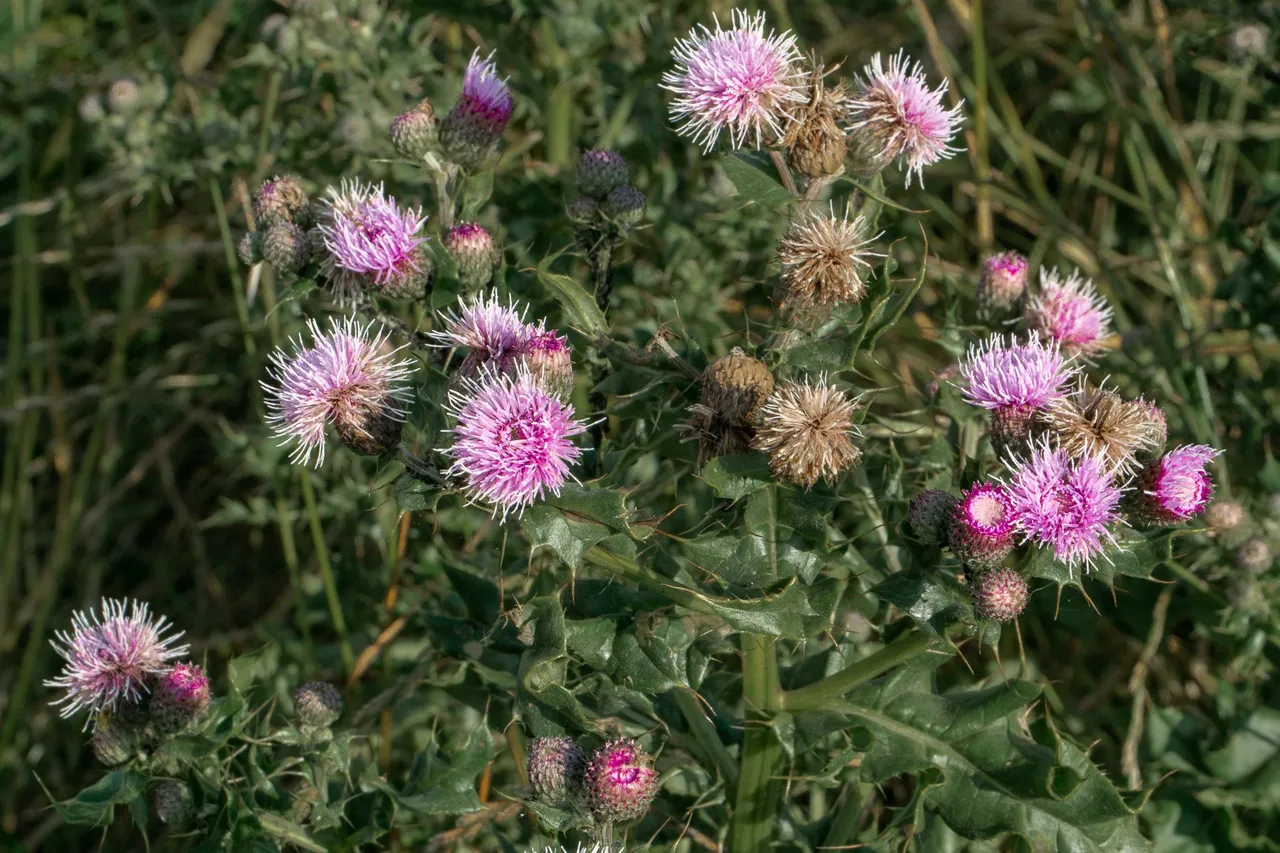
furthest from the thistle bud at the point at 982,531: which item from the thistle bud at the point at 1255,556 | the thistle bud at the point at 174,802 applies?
the thistle bud at the point at 174,802

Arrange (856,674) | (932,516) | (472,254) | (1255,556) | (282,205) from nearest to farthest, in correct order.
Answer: (932,516) → (856,674) → (472,254) → (282,205) → (1255,556)

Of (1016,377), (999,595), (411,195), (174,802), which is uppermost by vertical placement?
(1016,377)

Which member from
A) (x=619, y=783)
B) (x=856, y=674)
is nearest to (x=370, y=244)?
(x=619, y=783)

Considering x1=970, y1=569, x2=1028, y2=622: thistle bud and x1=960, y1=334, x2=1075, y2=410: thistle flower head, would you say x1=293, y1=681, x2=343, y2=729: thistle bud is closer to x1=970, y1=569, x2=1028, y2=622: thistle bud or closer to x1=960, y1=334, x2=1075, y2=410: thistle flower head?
x1=970, y1=569, x2=1028, y2=622: thistle bud

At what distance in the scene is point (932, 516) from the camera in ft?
7.43

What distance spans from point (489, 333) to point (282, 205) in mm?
780

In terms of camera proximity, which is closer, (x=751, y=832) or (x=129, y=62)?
(x=751, y=832)

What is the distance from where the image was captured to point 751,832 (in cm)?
272

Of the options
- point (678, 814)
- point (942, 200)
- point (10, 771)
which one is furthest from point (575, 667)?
point (942, 200)

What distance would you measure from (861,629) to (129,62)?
4.27m

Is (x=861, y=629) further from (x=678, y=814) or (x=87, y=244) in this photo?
(x=87, y=244)

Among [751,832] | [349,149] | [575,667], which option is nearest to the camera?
[575,667]

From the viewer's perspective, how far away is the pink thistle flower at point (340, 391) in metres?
2.42

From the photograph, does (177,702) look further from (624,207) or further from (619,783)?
(624,207)
